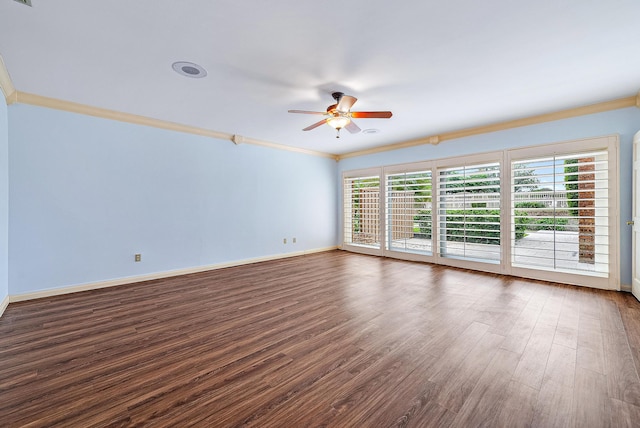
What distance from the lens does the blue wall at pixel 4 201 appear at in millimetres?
2877

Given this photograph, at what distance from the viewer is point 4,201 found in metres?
2.98

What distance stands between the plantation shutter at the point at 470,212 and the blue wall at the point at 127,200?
126 inches

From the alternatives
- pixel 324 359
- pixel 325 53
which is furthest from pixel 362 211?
pixel 324 359

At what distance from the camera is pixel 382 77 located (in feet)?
9.18

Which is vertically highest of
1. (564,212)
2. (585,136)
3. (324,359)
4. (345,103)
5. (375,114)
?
(345,103)

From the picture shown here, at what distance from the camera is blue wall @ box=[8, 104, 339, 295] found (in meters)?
3.27

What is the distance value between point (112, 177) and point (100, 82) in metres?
1.38

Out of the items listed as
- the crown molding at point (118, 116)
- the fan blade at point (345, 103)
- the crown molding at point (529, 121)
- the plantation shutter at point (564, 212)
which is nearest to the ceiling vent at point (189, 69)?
the fan blade at point (345, 103)

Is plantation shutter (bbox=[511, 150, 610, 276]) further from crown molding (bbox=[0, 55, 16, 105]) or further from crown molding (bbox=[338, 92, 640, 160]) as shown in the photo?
crown molding (bbox=[0, 55, 16, 105])

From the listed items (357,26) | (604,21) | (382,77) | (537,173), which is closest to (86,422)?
(357,26)

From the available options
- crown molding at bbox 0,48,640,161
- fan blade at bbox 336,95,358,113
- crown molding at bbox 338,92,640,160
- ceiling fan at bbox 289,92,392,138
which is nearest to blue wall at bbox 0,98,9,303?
crown molding at bbox 0,48,640,161

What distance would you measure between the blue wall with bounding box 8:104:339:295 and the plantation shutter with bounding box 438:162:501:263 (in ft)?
10.5

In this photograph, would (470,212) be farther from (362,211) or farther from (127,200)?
(127,200)

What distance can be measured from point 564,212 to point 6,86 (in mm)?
6986
